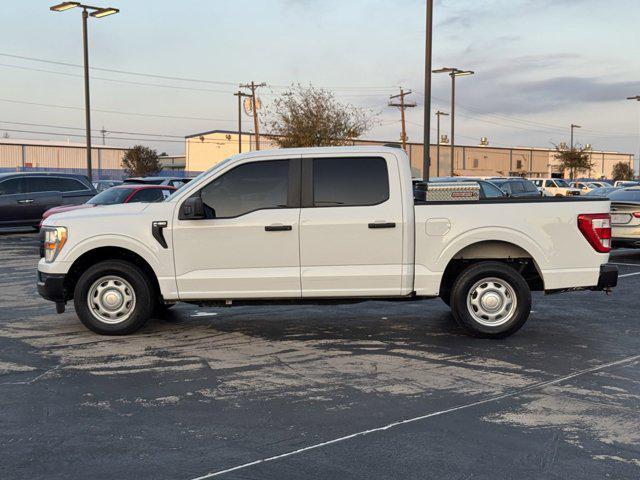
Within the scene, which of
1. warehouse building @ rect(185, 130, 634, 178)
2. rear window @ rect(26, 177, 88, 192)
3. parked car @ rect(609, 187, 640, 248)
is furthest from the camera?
warehouse building @ rect(185, 130, 634, 178)

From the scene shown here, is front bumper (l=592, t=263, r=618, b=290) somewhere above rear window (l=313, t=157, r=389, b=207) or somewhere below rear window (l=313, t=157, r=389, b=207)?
below

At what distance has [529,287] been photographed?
8273 millimetres

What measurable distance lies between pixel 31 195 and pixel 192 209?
15.4 metres

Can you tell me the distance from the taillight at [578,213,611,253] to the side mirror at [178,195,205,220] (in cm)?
397

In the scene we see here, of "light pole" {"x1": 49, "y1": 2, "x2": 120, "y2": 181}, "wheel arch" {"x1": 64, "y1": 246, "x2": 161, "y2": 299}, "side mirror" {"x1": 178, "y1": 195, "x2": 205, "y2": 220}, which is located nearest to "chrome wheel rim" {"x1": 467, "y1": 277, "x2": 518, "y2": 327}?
"side mirror" {"x1": 178, "y1": 195, "x2": 205, "y2": 220}

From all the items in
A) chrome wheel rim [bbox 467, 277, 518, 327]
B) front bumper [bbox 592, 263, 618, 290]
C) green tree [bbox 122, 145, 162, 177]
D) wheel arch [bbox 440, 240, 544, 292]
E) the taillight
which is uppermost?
green tree [bbox 122, 145, 162, 177]

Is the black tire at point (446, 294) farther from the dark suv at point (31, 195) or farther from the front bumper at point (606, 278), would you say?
the dark suv at point (31, 195)

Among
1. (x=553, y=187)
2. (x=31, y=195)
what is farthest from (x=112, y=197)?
(x=553, y=187)

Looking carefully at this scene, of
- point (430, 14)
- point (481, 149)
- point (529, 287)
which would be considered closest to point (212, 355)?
point (529, 287)

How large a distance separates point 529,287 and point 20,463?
228 inches

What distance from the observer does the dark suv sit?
21.0m

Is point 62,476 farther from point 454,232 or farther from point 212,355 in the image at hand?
point 454,232

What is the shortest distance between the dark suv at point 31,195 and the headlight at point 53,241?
46.5 feet

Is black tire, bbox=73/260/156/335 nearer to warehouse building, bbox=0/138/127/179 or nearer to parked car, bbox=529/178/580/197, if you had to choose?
parked car, bbox=529/178/580/197
